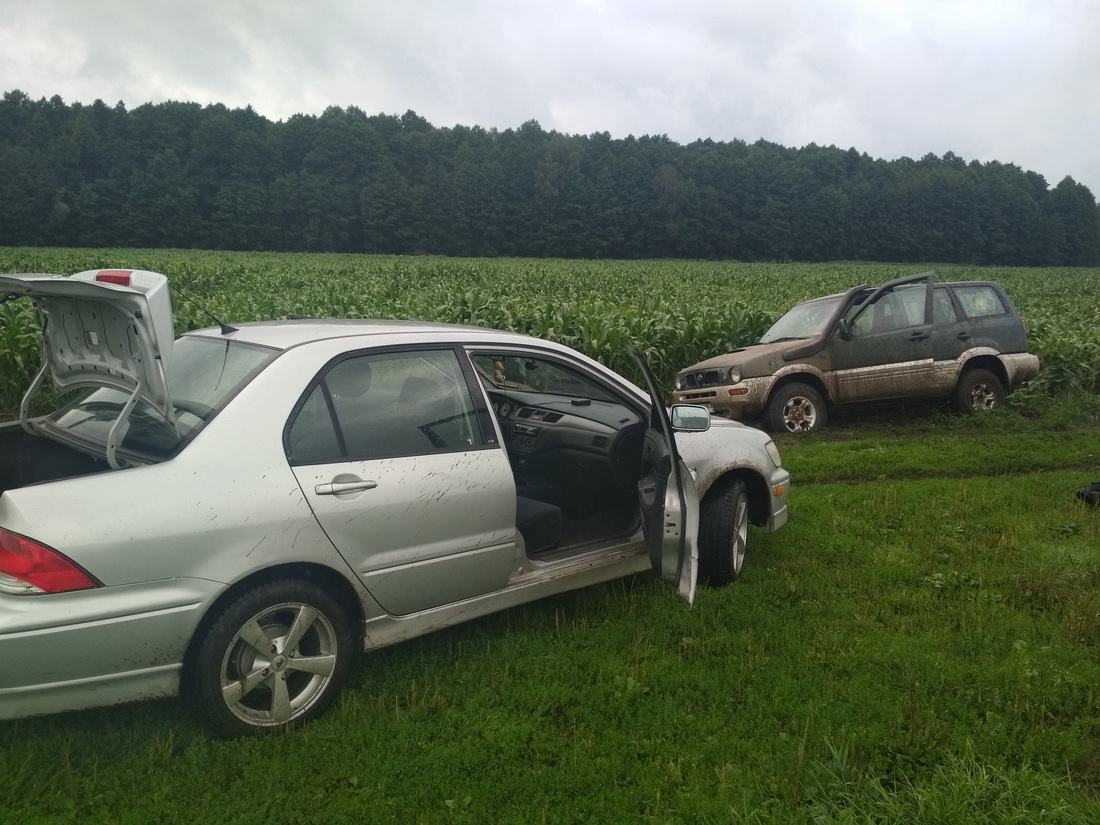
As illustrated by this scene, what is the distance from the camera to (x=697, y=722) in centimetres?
327

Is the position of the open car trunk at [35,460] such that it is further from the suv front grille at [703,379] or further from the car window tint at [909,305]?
the car window tint at [909,305]

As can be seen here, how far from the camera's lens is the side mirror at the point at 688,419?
13.5ft

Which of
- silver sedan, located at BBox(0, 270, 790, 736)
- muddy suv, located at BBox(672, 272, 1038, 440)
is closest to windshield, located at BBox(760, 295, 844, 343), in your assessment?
muddy suv, located at BBox(672, 272, 1038, 440)

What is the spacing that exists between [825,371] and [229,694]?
27.0ft

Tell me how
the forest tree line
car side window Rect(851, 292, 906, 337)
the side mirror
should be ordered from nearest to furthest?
1. the side mirror
2. car side window Rect(851, 292, 906, 337)
3. the forest tree line

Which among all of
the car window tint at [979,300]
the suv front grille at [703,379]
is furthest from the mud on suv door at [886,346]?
the suv front grille at [703,379]

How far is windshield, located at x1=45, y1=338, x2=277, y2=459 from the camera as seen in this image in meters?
3.11

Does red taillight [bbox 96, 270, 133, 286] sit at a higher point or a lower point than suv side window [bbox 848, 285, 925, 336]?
higher

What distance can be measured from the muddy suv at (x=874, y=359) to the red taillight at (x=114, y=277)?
7.33 metres

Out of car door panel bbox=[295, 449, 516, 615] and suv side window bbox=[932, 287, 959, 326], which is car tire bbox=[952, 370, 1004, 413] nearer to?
suv side window bbox=[932, 287, 959, 326]

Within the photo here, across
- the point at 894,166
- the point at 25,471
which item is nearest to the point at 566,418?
the point at 25,471

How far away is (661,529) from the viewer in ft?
12.1

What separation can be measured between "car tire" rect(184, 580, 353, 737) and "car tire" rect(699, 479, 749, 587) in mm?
2197

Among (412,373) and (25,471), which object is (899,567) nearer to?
(412,373)
